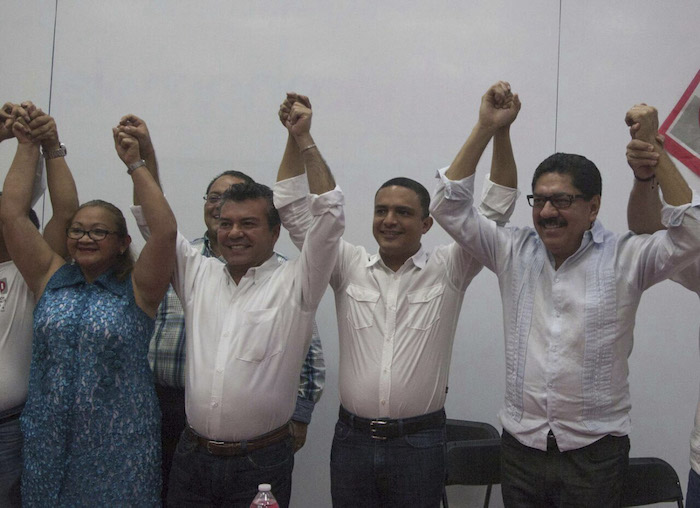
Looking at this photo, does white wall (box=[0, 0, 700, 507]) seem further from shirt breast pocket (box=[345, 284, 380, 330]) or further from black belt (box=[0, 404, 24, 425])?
black belt (box=[0, 404, 24, 425])

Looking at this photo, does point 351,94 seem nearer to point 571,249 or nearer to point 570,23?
point 570,23

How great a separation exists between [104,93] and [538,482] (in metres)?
2.59

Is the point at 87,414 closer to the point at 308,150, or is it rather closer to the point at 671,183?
the point at 308,150

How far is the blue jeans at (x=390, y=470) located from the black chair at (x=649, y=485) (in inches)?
35.5

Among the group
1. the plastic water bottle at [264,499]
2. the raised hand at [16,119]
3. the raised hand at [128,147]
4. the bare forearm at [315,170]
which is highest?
the raised hand at [16,119]

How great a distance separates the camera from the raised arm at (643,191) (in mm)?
1922

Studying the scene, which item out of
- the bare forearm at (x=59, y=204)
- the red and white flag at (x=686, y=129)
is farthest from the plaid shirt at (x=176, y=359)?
the red and white flag at (x=686, y=129)

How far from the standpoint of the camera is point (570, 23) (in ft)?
10.3

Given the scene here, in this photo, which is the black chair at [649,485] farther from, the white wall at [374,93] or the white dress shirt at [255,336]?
the white dress shirt at [255,336]

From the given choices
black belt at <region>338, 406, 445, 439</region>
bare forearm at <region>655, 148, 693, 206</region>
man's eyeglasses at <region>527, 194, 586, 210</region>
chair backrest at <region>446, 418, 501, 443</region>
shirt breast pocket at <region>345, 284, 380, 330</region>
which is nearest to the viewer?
bare forearm at <region>655, 148, 693, 206</region>

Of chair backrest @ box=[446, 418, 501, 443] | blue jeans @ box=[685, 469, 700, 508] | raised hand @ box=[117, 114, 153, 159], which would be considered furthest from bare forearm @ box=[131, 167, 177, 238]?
blue jeans @ box=[685, 469, 700, 508]

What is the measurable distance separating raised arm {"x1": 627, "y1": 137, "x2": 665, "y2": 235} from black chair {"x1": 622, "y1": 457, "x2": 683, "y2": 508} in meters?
1.09

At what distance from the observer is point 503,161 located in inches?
87.1

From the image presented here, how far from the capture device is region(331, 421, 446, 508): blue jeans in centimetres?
219
